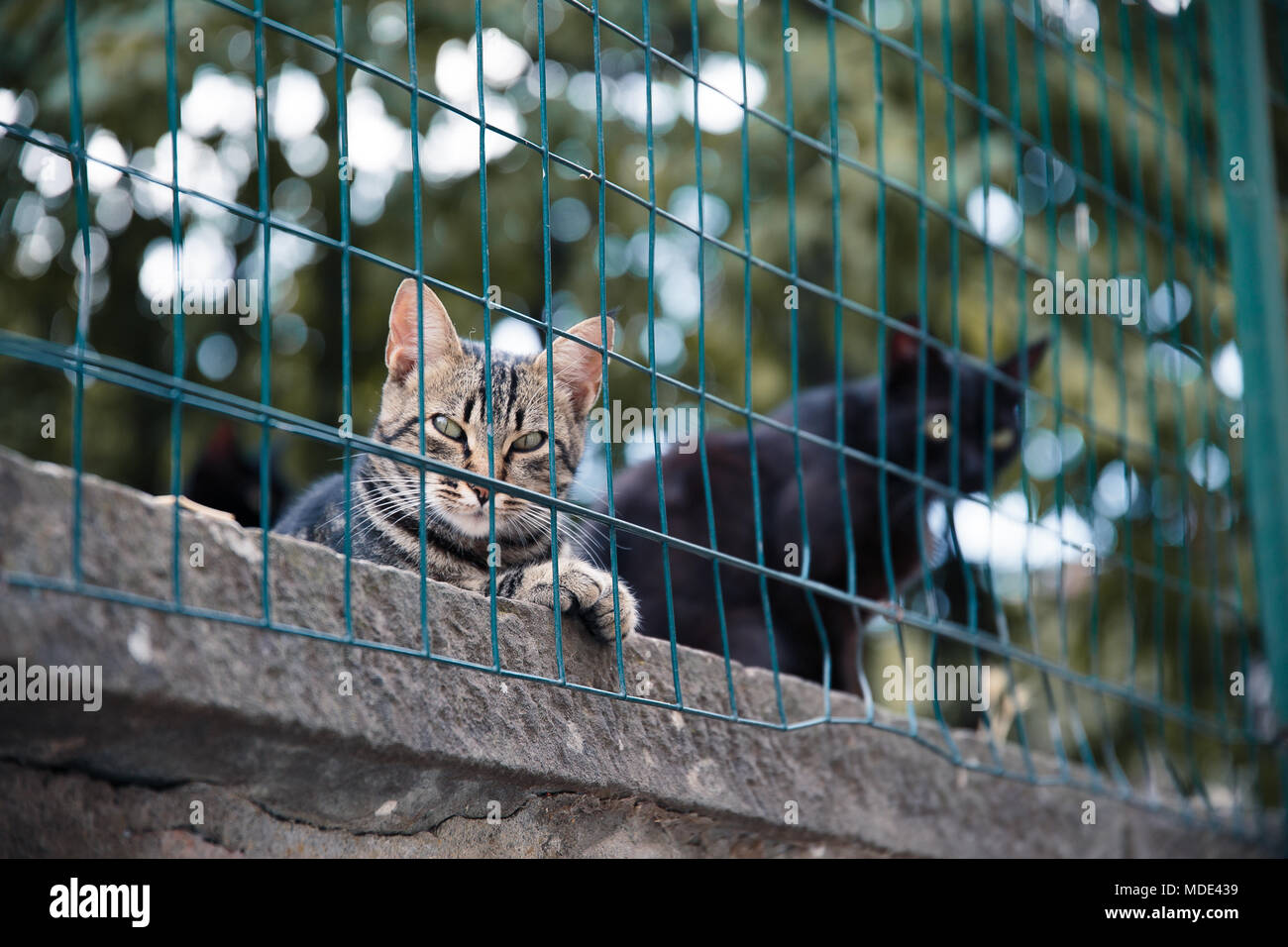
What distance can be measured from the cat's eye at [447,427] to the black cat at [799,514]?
1056mm

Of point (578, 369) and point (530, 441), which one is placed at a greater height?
point (578, 369)

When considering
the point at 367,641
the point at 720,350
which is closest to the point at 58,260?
the point at 720,350

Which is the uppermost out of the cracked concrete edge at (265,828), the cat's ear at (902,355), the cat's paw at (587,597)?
the cat's ear at (902,355)

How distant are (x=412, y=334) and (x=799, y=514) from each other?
160 centimetres

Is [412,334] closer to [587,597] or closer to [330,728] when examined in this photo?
[587,597]

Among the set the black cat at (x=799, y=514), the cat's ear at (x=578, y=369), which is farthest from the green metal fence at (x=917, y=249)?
the cat's ear at (x=578, y=369)

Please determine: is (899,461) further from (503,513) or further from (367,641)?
(367,641)

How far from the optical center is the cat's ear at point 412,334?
2.60m

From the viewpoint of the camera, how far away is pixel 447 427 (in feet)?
8.86

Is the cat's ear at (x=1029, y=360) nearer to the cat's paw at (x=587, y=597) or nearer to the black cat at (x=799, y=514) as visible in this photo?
the black cat at (x=799, y=514)

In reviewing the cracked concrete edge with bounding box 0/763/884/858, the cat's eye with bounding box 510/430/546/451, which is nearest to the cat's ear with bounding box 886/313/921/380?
the cat's eye with bounding box 510/430/546/451

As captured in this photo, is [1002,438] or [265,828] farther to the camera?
[1002,438]

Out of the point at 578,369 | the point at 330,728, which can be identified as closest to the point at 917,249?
the point at 578,369

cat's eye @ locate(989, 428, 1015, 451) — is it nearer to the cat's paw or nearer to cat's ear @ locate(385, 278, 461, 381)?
cat's ear @ locate(385, 278, 461, 381)
